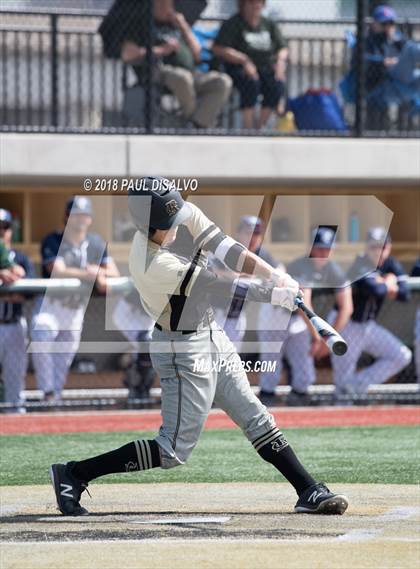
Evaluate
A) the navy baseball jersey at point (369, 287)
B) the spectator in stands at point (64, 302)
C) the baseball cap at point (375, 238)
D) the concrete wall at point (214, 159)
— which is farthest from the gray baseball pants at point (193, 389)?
the concrete wall at point (214, 159)

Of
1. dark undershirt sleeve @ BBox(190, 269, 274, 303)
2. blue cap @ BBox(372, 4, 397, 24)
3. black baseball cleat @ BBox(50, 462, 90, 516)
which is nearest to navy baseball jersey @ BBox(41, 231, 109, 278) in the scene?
blue cap @ BBox(372, 4, 397, 24)

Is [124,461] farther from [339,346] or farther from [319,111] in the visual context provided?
[319,111]

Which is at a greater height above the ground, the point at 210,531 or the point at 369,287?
the point at 210,531

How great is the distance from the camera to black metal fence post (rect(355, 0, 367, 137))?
45.1ft

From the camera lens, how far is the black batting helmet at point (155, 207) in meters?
6.03

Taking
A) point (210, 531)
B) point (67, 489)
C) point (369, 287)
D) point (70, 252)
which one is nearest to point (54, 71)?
point (70, 252)

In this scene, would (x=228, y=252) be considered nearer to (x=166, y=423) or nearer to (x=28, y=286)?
(x=166, y=423)

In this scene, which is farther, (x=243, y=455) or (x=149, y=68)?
(x=149, y=68)

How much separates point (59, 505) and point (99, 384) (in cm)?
621

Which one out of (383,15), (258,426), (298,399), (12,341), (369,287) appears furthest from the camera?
(383,15)

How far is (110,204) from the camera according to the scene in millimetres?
14312

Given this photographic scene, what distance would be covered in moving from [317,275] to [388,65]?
10.2 ft

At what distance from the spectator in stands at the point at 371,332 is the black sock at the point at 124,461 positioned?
607cm

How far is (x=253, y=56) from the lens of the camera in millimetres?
13812
